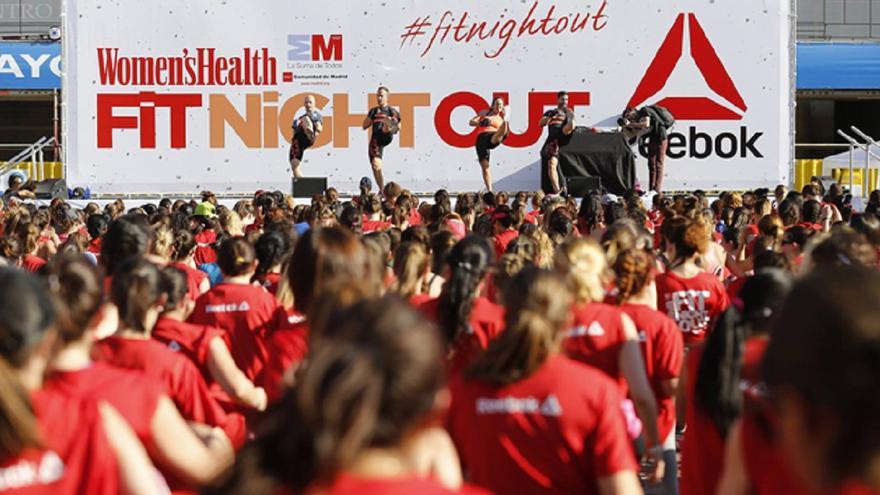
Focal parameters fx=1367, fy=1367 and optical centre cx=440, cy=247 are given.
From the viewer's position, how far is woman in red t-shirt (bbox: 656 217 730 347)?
671 centimetres

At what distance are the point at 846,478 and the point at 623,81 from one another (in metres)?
20.5

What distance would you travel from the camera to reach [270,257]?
6742 millimetres

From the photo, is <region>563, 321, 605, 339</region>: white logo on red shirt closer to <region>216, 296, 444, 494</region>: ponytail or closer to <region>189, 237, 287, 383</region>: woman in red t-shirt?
<region>189, 237, 287, 383</region>: woman in red t-shirt

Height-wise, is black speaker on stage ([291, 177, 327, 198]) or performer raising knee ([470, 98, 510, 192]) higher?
performer raising knee ([470, 98, 510, 192])

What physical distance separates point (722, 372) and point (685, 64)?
61.5 ft

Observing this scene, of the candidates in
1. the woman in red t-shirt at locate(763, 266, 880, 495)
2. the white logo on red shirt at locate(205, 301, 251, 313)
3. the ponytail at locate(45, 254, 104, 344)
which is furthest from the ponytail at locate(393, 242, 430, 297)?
the woman in red t-shirt at locate(763, 266, 880, 495)

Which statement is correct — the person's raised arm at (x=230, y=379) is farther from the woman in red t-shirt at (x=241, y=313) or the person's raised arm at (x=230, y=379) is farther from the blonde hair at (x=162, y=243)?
the blonde hair at (x=162, y=243)

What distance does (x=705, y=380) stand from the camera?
12.6 ft

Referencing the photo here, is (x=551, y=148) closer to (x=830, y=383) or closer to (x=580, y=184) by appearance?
(x=580, y=184)

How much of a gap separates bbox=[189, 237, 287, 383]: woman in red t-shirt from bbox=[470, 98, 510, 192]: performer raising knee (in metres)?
14.7

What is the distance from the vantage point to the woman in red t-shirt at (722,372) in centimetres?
381

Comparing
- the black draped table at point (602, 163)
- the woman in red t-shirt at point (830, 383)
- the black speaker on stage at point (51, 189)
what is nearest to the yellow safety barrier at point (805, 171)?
the black draped table at point (602, 163)

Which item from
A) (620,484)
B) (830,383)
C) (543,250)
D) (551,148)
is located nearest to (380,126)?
(551,148)

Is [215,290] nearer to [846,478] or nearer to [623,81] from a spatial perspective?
Result: [846,478]
